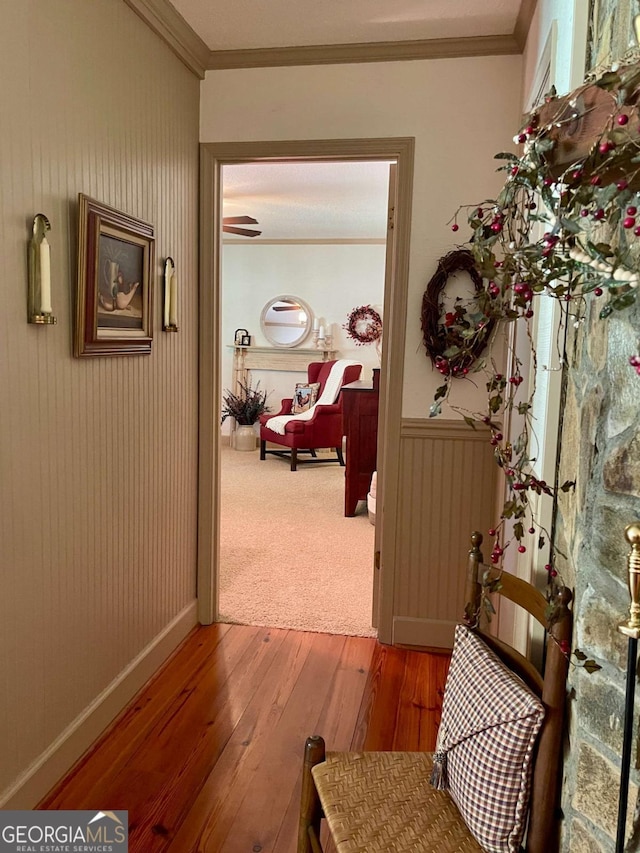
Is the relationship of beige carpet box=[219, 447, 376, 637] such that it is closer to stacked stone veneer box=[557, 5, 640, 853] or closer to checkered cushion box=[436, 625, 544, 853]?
checkered cushion box=[436, 625, 544, 853]

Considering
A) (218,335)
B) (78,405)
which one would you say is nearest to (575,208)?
(78,405)

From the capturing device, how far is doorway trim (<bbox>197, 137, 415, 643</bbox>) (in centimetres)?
301

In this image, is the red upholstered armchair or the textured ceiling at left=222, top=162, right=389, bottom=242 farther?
the red upholstered armchair

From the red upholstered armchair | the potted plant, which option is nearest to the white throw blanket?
the red upholstered armchair

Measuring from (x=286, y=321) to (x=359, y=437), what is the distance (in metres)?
3.55

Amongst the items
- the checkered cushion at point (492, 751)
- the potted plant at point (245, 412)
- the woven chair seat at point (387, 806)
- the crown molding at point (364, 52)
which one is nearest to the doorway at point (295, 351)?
the potted plant at point (245, 412)

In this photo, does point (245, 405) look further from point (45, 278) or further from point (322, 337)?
point (45, 278)

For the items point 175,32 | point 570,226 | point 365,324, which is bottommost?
point 570,226

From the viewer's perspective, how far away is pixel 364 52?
9.62ft

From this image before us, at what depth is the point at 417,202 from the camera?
2982mm

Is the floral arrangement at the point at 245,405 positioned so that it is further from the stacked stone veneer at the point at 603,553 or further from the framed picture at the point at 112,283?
the stacked stone veneer at the point at 603,553

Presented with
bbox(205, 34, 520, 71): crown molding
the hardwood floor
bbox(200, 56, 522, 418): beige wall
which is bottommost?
the hardwood floor

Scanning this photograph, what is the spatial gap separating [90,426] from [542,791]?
5.55 ft

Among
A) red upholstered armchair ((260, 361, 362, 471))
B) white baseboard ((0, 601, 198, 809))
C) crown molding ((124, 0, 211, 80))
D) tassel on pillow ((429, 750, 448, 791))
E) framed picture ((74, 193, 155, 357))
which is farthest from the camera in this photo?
red upholstered armchair ((260, 361, 362, 471))
